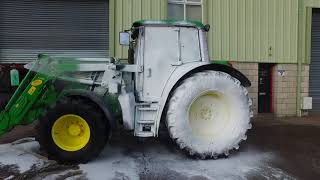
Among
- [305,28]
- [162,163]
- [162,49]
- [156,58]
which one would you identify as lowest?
[162,163]

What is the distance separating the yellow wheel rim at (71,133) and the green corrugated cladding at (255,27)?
6273 mm

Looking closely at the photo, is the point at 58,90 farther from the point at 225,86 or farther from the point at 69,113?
the point at 225,86

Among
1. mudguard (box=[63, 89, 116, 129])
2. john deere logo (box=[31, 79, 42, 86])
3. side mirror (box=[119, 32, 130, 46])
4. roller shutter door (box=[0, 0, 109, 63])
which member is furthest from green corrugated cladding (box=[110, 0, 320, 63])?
mudguard (box=[63, 89, 116, 129])

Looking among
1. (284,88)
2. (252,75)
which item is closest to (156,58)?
(252,75)

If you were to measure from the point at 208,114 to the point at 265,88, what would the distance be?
706cm

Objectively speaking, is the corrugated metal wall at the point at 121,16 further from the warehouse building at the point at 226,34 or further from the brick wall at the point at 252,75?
the brick wall at the point at 252,75

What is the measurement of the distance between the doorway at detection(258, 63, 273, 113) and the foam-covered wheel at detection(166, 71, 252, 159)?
6.65m

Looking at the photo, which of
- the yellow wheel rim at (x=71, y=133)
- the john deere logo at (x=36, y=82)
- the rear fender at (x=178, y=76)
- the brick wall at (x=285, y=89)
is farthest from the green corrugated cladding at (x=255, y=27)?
the yellow wheel rim at (x=71, y=133)

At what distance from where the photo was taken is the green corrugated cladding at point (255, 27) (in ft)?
42.1

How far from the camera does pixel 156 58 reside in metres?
6.86

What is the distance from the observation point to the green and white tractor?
6.36 metres

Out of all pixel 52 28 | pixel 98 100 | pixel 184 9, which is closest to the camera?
pixel 98 100

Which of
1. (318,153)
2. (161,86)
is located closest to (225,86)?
(161,86)

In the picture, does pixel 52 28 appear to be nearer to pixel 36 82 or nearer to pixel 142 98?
pixel 36 82
